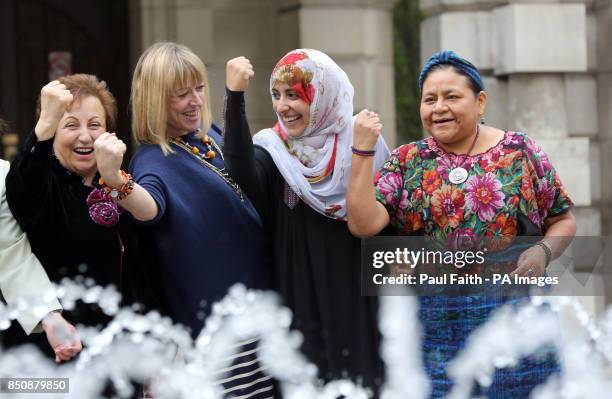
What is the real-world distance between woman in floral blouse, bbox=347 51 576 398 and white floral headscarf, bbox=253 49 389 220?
16cm

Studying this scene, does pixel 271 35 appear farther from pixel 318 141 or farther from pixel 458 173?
pixel 458 173

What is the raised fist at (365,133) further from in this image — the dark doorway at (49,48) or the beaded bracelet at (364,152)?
the dark doorway at (49,48)

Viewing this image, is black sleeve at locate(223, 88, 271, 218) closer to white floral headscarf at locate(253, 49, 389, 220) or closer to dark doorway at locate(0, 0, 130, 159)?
white floral headscarf at locate(253, 49, 389, 220)

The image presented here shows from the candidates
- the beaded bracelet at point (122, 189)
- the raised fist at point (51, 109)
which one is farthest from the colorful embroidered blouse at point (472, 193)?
the raised fist at point (51, 109)

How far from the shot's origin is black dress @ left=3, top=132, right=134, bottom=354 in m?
3.81

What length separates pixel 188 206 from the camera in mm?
3918

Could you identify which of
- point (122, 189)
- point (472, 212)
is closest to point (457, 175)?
point (472, 212)

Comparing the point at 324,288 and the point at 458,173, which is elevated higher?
the point at 458,173

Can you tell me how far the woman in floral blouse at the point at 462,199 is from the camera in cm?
372

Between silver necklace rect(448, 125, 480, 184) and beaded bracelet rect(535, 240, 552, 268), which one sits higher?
silver necklace rect(448, 125, 480, 184)

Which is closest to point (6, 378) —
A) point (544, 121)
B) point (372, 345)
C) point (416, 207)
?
point (372, 345)

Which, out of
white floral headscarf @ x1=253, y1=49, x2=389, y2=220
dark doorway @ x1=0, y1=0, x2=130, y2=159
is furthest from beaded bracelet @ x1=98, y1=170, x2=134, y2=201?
dark doorway @ x1=0, y1=0, x2=130, y2=159

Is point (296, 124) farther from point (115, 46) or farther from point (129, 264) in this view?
point (115, 46)

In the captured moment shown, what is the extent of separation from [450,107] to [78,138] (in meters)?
1.20
